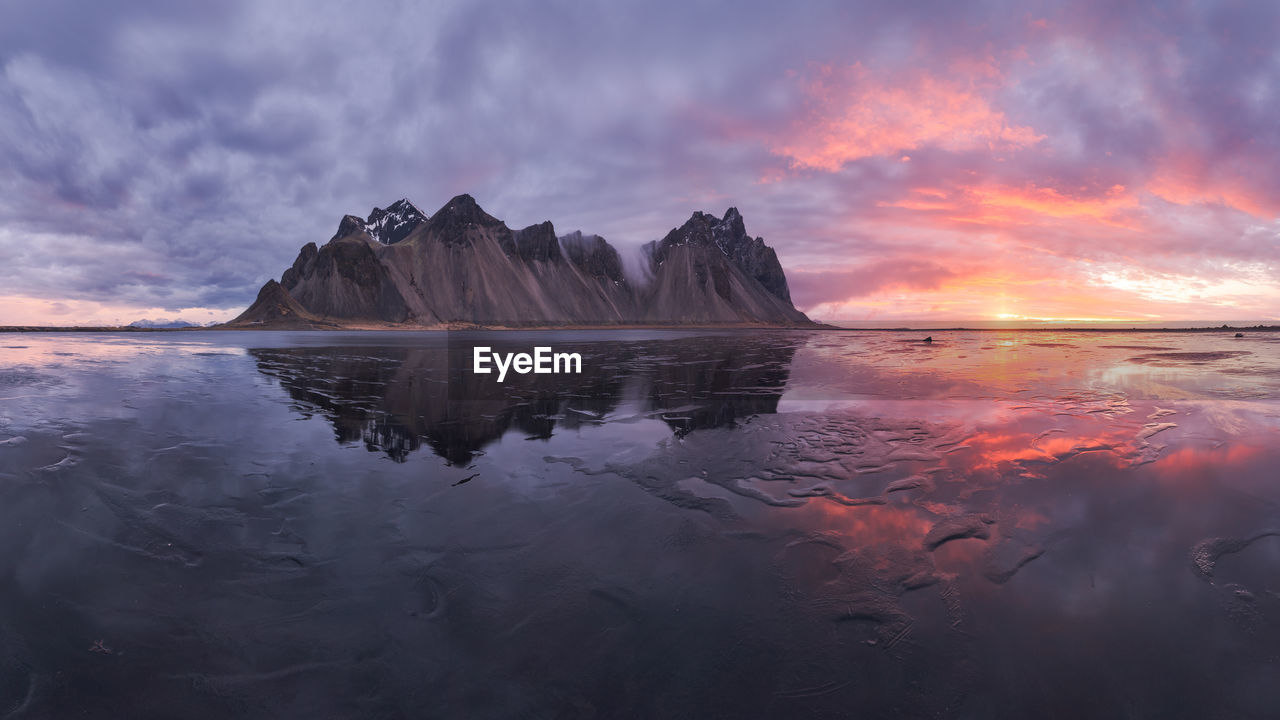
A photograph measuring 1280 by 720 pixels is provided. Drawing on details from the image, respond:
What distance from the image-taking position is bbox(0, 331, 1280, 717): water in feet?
14.1

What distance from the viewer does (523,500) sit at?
8.72 m

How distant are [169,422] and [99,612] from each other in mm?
12209

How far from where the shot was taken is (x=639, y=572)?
626 centimetres

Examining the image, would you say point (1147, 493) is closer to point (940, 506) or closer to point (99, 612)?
point (940, 506)

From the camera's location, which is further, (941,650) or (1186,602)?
(1186,602)

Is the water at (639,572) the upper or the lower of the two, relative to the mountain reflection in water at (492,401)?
lower

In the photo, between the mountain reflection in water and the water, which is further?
the mountain reflection in water

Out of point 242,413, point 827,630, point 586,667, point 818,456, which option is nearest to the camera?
point 586,667

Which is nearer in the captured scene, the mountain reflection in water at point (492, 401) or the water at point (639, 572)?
the water at point (639, 572)

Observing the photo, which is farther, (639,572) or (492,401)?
(492,401)

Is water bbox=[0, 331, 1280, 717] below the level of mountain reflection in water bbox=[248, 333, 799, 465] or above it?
below

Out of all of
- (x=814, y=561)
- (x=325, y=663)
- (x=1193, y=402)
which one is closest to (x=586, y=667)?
(x=325, y=663)

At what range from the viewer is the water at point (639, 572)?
4.31 meters

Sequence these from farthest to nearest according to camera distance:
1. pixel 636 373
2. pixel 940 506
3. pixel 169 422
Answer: pixel 636 373
pixel 169 422
pixel 940 506
